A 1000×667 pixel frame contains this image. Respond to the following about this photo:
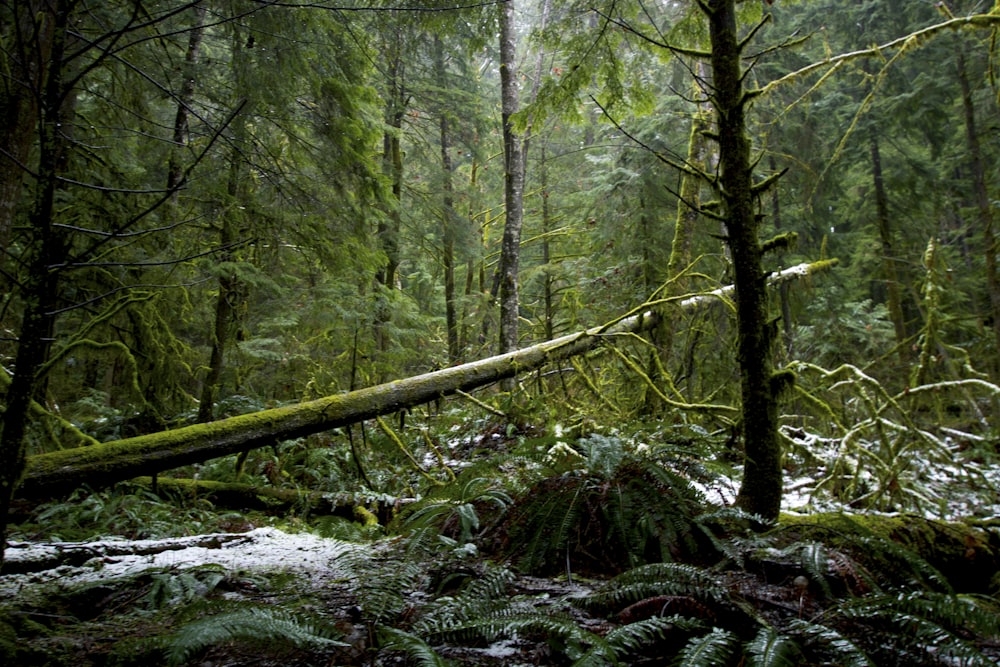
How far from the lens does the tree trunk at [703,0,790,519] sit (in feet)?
9.34

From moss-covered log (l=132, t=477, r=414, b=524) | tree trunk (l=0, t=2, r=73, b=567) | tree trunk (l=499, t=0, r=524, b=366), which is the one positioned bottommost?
moss-covered log (l=132, t=477, r=414, b=524)

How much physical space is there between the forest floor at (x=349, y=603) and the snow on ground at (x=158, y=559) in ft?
0.03

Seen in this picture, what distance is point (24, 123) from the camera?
3.15 m

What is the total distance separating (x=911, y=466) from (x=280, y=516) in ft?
20.2

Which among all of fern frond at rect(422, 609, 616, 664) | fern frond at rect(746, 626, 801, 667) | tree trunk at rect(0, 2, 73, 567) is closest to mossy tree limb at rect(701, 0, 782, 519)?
fern frond at rect(746, 626, 801, 667)

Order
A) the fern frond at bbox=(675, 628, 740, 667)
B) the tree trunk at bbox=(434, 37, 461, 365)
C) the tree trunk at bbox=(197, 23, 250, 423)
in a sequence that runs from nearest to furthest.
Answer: the fern frond at bbox=(675, 628, 740, 667)
the tree trunk at bbox=(197, 23, 250, 423)
the tree trunk at bbox=(434, 37, 461, 365)

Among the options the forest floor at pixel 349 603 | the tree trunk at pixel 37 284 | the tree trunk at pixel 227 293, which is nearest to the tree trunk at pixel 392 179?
Result: the tree trunk at pixel 227 293

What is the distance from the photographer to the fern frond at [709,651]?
1.54m

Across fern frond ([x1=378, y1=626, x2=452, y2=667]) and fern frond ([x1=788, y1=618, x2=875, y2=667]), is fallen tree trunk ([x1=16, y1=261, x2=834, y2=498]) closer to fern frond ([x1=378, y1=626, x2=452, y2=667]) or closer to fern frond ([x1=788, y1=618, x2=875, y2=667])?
fern frond ([x1=378, y1=626, x2=452, y2=667])

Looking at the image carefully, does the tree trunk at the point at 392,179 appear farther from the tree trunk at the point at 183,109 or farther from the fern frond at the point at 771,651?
the fern frond at the point at 771,651

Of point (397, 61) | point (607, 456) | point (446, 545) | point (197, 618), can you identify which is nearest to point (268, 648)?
point (197, 618)

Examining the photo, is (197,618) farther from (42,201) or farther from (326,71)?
(326,71)

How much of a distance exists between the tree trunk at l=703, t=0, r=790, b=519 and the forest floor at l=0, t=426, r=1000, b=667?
501mm

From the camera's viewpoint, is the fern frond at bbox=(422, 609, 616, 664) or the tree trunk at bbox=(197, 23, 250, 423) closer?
the fern frond at bbox=(422, 609, 616, 664)
